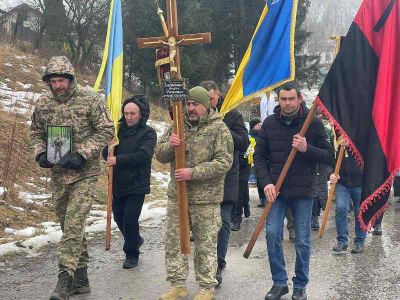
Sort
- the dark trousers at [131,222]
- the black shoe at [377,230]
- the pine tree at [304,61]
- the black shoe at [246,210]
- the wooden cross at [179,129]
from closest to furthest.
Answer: the wooden cross at [179,129], the dark trousers at [131,222], the black shoe at [377,230], the black shoe at [246,210], the pine tree at [304,61]

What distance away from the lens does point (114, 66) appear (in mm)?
7750

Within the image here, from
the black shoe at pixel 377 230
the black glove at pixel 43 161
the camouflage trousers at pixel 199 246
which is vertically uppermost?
the black glove at pixel 43 161

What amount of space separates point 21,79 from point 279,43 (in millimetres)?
14286

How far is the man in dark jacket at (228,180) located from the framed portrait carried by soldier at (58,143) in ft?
5.45

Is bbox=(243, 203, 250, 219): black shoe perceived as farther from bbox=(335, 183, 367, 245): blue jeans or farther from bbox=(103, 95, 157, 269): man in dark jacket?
bbox=(103, 95, 157, 269): man in dark jacket

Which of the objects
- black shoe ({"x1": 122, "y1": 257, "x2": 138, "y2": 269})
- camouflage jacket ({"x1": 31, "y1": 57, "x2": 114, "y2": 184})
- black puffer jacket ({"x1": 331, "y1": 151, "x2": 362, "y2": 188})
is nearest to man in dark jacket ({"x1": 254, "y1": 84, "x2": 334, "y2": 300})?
camouflage jacket ({"x1": 31, "y1": 57, "x2": 114, "y2": 184})

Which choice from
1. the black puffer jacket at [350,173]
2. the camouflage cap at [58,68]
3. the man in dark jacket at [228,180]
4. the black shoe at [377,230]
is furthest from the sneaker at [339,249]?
the camouflage cap at [58,68]

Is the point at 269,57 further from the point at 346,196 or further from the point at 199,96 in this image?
the point at 346,196

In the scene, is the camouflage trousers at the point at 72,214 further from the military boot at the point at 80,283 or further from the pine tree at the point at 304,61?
the pine tree at the point at 304,61

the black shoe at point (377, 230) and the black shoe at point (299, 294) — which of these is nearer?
the black shoe at point (299, 294)

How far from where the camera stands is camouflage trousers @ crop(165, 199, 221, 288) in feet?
16.7

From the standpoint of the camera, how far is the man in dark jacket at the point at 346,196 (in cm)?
727

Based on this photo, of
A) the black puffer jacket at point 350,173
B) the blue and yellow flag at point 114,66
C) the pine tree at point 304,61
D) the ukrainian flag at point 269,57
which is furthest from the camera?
the pine tree at point 304,61

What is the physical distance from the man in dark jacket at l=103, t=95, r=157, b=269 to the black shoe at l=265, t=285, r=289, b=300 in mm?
1916
